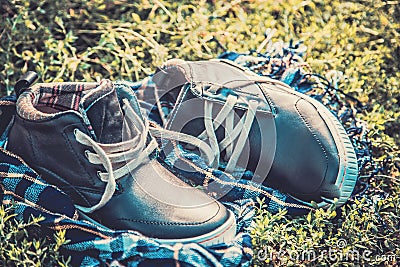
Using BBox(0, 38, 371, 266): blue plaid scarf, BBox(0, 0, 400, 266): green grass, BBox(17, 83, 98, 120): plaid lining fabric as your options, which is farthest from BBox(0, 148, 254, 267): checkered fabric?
BBox(0, 0, 400, 266): green grass

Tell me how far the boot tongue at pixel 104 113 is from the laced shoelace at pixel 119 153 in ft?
0.09

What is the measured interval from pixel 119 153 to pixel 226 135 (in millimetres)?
363

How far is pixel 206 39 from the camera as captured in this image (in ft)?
8.11

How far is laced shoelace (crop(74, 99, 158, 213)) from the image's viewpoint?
1.63 meters

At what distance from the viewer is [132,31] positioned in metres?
2.48

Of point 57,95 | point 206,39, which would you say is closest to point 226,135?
point 57,95

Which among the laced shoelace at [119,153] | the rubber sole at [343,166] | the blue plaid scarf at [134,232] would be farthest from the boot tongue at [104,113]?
the rubber sole at [343,166]

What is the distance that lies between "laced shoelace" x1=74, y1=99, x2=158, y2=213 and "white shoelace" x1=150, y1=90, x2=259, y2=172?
0.61 feet

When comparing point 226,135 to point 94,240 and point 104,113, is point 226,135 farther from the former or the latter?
point 94,240

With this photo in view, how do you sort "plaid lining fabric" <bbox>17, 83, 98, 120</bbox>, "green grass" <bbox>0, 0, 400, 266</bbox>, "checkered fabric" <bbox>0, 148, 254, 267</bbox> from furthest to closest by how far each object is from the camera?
"green grass" <bbox>0, 0, 400, 266</bbox>
"plaid lining fabric" <bbox>17, 83, 98, 120</bbox>
"checkered fabric" <bbox>0, 148, 254, 267</bbox>

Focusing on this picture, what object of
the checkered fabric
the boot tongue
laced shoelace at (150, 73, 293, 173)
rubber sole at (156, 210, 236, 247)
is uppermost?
the boot tongue

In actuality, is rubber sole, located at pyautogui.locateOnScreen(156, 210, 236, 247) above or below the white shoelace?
below

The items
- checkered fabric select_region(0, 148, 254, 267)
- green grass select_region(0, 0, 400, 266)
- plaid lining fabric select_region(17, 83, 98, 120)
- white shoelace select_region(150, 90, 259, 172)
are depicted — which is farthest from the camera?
green grass select_region(0, 0, 400, 266)

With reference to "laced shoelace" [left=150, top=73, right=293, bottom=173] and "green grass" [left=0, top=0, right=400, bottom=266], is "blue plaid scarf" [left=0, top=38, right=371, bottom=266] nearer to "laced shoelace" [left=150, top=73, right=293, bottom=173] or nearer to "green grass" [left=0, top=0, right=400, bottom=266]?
"laced shoelace" [left=150, top=73, right=293, bottom=173]
